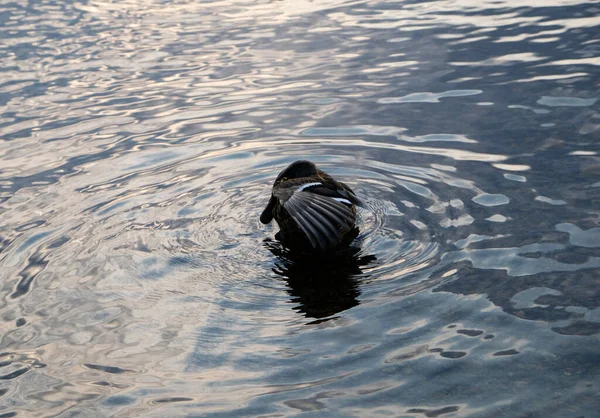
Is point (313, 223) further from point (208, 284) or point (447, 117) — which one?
point (447, 117)

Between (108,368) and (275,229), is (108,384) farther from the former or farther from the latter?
(275,229)

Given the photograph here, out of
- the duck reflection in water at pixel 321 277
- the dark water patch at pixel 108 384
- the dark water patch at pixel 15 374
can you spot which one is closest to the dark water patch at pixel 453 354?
the duck reflection in water at pixel 321 277

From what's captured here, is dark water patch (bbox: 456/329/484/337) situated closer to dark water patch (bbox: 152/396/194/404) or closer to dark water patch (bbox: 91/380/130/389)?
dark water patch (bbox: 152/396/194/404)

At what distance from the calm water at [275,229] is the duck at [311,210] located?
186 millimetres

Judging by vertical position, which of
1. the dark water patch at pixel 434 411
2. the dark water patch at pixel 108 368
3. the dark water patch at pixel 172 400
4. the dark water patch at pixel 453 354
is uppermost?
the dark water patch at pixel 453 354

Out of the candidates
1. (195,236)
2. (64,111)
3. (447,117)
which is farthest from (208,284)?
(64,111)

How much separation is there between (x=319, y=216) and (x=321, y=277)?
1.63 ft

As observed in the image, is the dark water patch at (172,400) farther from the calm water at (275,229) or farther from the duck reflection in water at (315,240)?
the duck reflection in water at (315,240)

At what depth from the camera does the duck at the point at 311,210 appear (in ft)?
20.7

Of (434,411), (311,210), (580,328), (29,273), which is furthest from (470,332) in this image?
(29,273)

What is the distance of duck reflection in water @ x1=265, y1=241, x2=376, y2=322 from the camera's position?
18.4 ft

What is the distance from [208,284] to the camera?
6.00 meters

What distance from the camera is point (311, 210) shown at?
6.40 metres

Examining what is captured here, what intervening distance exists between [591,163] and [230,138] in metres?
3.98
